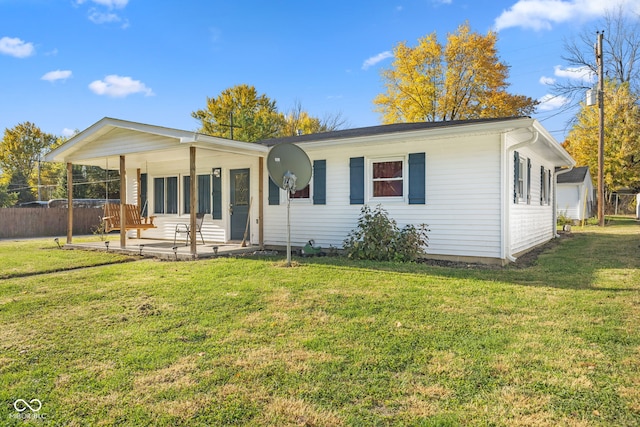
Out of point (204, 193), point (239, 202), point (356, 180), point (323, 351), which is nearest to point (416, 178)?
point (356, 180)

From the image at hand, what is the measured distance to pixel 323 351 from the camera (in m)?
2.96

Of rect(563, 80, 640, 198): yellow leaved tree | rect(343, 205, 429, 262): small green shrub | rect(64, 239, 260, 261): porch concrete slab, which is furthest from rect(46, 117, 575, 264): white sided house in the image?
rect(563, 80, 640, 198): yellow leaved tree

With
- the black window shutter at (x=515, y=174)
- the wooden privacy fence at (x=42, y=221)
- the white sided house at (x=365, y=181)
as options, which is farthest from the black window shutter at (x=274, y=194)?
the wooden privacy fence at (x=42, y=221)

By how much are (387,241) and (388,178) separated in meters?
1.42

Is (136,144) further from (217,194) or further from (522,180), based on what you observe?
(522,180)

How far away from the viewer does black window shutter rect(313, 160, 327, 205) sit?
8719mm

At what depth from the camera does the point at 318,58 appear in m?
21.0

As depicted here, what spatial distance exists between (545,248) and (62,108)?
25.5 m

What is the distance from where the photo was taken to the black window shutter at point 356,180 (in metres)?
8.23

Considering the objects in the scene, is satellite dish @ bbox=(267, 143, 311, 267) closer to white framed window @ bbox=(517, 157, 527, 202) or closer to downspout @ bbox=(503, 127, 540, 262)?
downspout @ bbox=(503, 127, 540, 262)

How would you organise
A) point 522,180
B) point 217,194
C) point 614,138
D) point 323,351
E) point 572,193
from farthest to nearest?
point 614,138, point 572,193, point 217,194, point 522,180, point 323,351

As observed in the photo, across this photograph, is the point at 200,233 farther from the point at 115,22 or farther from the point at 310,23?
the point at 310,23

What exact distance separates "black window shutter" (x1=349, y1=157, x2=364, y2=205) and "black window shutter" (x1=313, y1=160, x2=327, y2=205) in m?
0.65

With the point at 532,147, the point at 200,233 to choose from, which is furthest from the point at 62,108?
the point at 532,147
